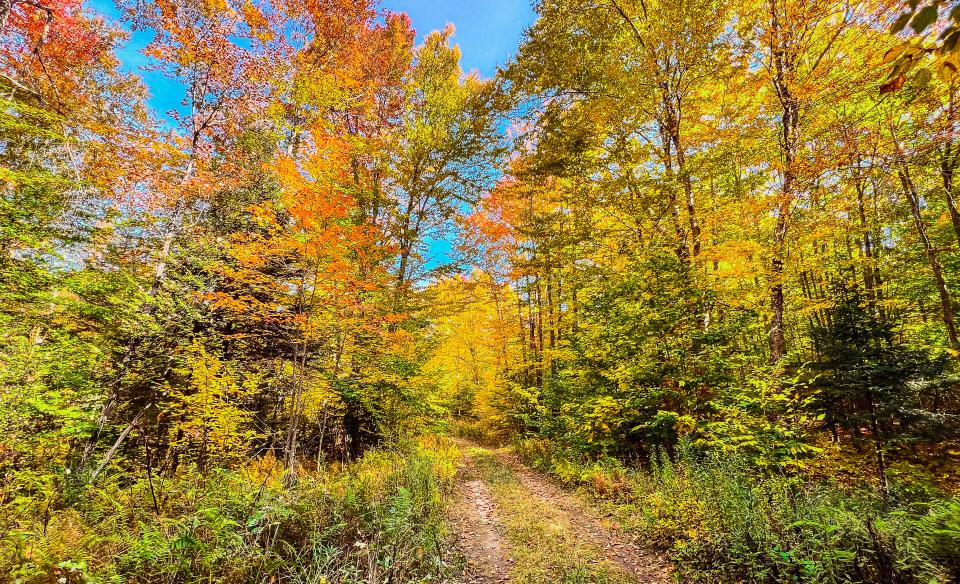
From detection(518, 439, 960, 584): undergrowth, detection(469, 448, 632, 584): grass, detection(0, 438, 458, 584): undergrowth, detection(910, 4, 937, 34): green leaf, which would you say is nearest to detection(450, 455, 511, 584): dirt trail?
detection(469, 448, 632, 584): grass

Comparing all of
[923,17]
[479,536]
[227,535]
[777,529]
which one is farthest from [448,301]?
[923,17]

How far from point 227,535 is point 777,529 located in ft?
20.9

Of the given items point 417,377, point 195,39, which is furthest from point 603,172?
point 195,39

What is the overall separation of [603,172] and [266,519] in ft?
33.7

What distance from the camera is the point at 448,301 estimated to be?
38.6ft

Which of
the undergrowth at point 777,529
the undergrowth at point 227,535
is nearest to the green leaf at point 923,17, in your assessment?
the undergrowth at point 777,529

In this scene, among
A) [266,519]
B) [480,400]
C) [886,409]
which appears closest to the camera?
[266,519]

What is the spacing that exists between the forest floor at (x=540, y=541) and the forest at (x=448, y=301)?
7 cm

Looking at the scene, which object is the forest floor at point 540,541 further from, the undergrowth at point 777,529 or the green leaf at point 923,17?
the green leaf at point 923,17

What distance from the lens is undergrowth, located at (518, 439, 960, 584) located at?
3.19 metres

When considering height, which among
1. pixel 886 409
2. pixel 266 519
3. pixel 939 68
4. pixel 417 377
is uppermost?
pixel 939 68

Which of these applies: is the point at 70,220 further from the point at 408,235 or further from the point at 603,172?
the point at 603,172

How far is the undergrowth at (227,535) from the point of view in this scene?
339 cm

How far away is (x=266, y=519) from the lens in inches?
178
